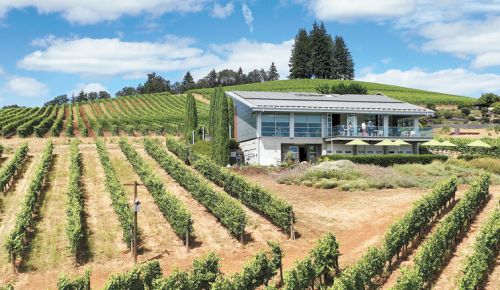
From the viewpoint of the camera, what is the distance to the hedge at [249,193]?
24688 millimetres

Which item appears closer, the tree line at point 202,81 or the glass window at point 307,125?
the glass window at point 307,125

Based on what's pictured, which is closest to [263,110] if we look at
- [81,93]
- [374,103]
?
[374,103]

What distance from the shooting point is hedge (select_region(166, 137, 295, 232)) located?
2469cm

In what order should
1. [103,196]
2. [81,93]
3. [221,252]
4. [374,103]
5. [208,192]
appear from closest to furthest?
→ [221,252]
[208,192]
[103,196]
[374,103]
[81,93]

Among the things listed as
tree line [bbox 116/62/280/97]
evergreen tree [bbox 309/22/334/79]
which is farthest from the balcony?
tree line [bbox 116/62/280/97]

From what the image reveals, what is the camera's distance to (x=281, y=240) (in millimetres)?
23984

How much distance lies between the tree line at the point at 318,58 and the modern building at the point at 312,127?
97.5m

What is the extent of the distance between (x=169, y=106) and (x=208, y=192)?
76588 mm

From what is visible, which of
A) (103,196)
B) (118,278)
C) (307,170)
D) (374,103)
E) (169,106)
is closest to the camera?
(118,278)

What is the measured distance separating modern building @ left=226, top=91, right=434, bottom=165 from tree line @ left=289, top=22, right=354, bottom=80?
97473mm

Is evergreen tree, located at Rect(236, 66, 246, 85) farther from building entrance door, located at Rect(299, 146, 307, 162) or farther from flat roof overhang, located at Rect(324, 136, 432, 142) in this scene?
building entrance door, located at Rect(299, 146, 307, 162)

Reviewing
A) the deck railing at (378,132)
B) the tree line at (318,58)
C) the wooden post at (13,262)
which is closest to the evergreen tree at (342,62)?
the tree line at (318,58)

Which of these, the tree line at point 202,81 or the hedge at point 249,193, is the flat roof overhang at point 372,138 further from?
the tree line at point 202,81

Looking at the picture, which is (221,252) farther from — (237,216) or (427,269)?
(427,269)
